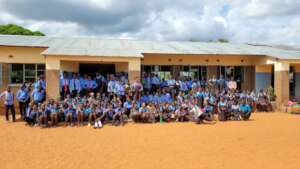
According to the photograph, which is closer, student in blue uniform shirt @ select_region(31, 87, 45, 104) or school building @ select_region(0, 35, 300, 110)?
student in blue uniform shirt @ select_region(31, 87, 45, 104)

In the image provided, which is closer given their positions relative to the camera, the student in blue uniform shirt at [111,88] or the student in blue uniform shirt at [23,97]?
the student in blue uniform shirt at [23,97]

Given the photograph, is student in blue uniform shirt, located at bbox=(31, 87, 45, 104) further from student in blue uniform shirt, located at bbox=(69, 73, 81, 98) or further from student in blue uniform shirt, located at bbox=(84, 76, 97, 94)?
student in blue uniform shirt, located at bbox=(84, 76, 97, 94)

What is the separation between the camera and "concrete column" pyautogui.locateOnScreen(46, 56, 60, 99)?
520 inches

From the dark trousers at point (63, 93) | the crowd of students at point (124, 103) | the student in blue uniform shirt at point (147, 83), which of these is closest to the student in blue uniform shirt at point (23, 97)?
the crowd of students at point (124, 103)

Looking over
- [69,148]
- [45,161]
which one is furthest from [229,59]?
[45,161]

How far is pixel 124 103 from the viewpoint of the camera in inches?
506

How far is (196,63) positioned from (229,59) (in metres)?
2.12

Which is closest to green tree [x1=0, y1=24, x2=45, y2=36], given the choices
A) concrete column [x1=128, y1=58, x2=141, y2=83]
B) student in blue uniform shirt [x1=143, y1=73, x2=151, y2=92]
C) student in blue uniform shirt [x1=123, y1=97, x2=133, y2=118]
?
student in blue uniform shirt [x1=143, y1=73, x2=151, y2=92]

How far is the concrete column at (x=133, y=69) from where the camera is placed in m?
14.2

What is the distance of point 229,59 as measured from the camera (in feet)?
60.2

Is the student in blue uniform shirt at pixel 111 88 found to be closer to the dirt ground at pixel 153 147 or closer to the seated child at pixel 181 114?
the dirt ground at pixel 153 147

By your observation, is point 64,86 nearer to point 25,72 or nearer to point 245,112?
point 25,72

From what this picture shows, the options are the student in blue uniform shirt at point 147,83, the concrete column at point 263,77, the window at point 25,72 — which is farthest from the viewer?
the concrete column at point 263,77

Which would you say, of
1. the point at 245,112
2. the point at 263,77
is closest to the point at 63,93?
the point at 245,112
